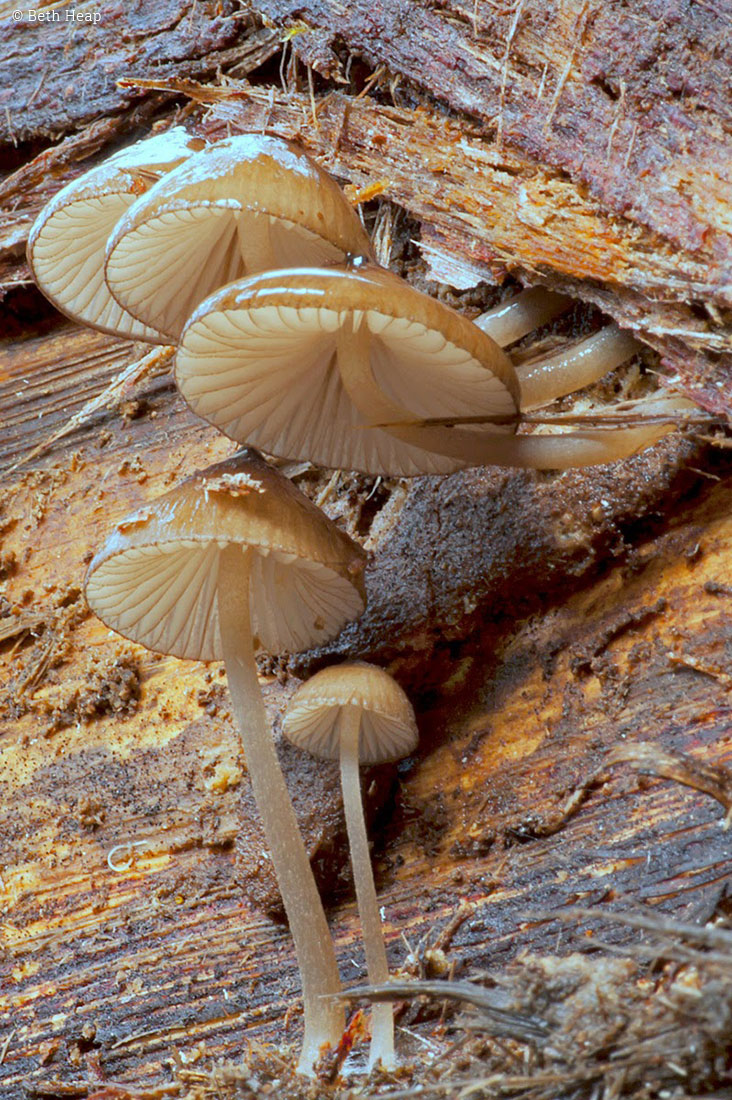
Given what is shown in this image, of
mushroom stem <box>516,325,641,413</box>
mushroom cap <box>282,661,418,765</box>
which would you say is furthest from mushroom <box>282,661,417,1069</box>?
mushroom stem <box>516,325,641,413</box>

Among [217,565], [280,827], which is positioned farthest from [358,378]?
[280,827]

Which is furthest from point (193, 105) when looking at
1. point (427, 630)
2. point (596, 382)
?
point (427, 630)

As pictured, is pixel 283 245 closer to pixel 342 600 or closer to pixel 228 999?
pixel 342 600

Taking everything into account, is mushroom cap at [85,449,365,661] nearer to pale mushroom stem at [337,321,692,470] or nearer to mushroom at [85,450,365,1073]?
mushroom at [85,450,365,1073]

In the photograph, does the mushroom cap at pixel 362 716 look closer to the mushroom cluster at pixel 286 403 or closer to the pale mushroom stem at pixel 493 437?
the mushroom cluster at pixel 286 403

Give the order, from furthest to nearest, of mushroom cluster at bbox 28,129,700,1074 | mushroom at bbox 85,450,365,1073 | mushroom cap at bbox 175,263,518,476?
mushroom at bbox 85,450,365,1073 < mushroom cluster at bbox 28,129,700,1074 < mushroom cap at bbox 175,263,518,476
